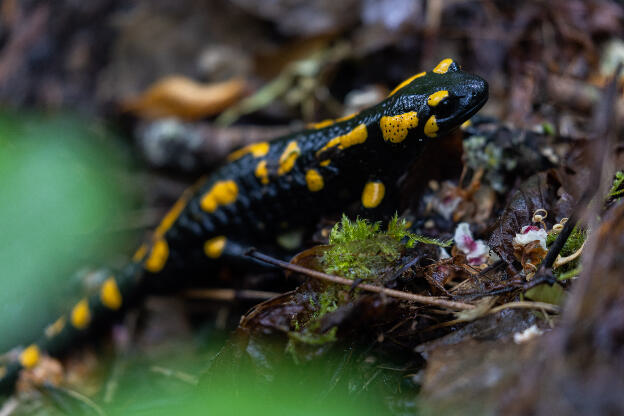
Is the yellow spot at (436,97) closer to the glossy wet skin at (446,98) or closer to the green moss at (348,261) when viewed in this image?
the glossy wet skin at (446,98)

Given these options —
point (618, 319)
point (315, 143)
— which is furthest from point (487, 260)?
point (315, 143)

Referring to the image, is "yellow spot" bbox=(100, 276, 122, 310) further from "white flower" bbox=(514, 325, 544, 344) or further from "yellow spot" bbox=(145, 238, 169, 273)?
"white flower" bbox=(514, 325, 544, 344)

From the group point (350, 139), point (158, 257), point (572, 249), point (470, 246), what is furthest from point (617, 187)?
point (158, 257)

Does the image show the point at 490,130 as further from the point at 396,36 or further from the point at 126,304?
the point at 126,304

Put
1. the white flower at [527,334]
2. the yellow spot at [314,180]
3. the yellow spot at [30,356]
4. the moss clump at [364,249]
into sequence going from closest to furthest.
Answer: the white flower at [527,334], the moss clump at [364,249], the yellow spot at [314,180], the yellow spot at [30,356]

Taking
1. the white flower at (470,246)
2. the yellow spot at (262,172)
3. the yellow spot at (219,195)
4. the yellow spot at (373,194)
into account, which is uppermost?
the yellow spot at (262,172)

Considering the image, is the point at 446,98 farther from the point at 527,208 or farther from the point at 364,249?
the point at 364,249

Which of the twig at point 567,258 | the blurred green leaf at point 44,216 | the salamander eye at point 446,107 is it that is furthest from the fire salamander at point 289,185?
the twig at point 567,258
